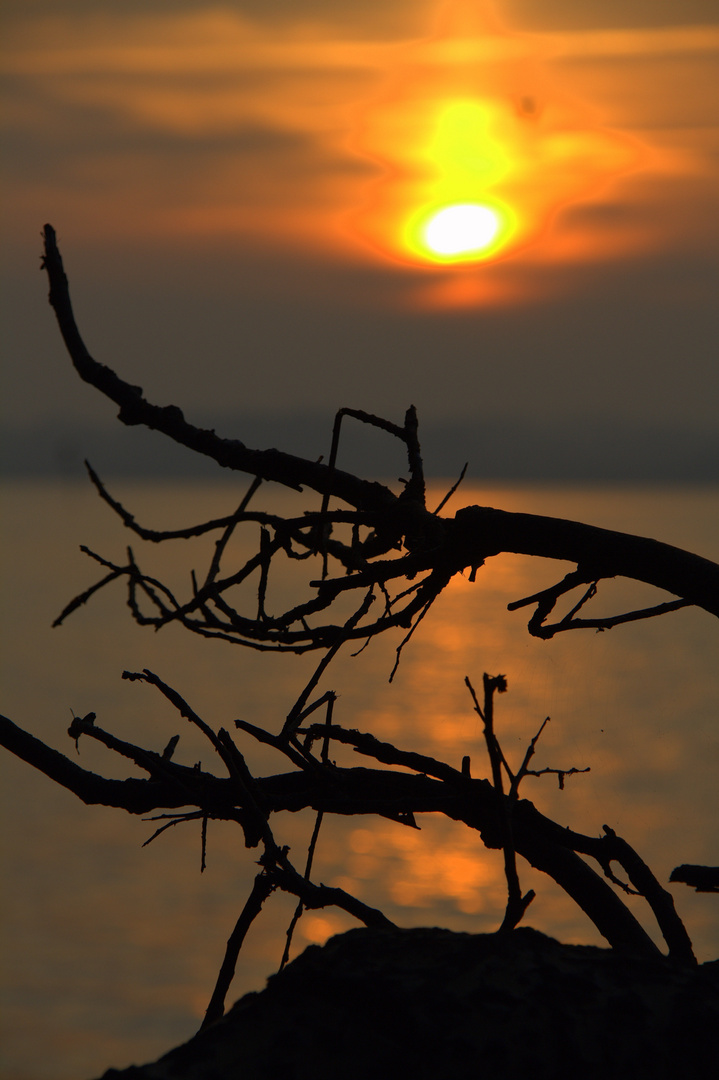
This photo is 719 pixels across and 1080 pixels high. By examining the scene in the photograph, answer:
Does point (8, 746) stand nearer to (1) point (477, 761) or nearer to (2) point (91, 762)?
(1) point (477, 761)

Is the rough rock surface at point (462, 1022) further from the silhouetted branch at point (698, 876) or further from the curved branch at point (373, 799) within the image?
the curved branch at point (373, 799)

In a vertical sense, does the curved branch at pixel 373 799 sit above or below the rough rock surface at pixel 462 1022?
above

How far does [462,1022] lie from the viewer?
5.22ft

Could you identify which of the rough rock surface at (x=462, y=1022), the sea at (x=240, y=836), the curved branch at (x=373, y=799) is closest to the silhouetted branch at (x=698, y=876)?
the curved branch at (x=373, y=799)

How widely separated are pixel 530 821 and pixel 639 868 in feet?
1.20

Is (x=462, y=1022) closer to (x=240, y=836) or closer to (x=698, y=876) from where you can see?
(x=698, y=876)

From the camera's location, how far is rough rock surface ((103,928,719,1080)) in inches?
61.2

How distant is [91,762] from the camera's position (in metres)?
27.9

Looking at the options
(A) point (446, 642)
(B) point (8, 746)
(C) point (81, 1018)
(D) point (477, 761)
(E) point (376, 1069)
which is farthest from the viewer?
(A) point (446, 642)

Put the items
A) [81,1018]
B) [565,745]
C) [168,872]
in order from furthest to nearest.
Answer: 1. [565,745]
2. [168,872]
3. [81,1018]

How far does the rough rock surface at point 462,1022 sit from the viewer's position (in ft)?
5.10

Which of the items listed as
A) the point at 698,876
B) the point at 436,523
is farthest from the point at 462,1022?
the point at 436,523

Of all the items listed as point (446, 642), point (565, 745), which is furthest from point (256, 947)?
point (446, 642)

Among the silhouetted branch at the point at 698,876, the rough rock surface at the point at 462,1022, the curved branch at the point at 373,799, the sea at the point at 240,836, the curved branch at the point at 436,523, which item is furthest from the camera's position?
the sea at the point at 240,836
